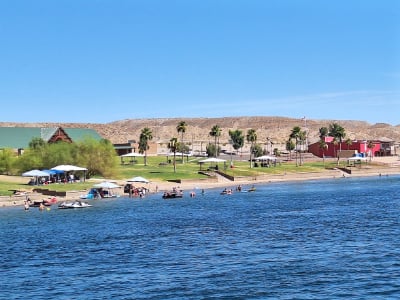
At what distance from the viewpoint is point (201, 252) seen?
52312 mm

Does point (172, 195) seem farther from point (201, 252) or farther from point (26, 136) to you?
point (26, 136)

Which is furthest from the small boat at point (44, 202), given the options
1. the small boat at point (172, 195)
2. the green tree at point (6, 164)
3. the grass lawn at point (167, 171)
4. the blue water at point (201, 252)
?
the green tree at point (6, 164)

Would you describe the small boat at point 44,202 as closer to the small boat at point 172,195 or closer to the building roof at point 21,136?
the small boat at point 172,195

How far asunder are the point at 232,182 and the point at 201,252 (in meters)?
93.0

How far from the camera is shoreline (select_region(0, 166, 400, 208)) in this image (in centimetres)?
9694

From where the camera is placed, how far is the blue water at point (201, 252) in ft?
130

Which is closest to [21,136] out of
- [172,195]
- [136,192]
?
[136,192]

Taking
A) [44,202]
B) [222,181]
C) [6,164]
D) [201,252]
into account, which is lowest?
[201,252]

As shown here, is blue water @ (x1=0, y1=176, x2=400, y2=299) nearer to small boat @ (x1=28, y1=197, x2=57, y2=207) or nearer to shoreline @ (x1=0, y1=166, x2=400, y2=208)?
small boat @ (x1=28, y1=197, x2=57, y2=207)

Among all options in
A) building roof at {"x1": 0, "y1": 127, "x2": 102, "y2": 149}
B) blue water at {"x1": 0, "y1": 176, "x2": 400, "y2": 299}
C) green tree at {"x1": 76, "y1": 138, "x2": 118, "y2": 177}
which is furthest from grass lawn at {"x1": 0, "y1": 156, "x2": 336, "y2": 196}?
building roof at {"x1": 0, "y1": 127, "x2": 102, "y2": 149}

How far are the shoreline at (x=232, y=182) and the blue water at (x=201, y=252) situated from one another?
908cm

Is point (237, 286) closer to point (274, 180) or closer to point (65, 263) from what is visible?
point (65, 263)

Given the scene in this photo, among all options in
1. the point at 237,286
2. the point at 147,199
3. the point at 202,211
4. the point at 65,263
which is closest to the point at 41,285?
the point at 65,263

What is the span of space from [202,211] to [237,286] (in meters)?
46.6
